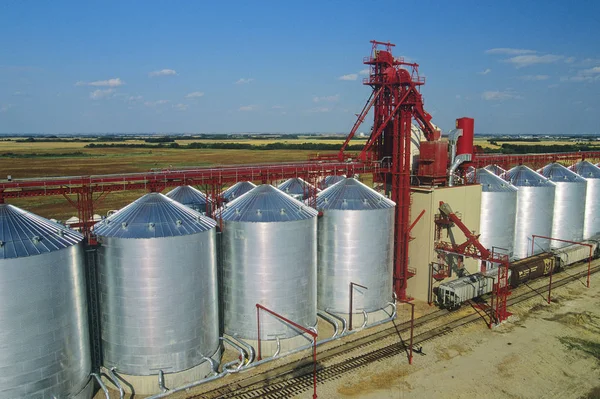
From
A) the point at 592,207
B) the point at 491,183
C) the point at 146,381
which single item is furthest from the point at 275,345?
the point at 592,207

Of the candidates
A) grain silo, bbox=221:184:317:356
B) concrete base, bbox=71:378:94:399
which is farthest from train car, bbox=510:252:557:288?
concrete base, bbox=71:378:94:399

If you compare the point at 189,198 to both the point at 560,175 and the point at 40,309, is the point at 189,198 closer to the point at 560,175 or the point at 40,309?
the point at 40,309

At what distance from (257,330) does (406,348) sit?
9002mm

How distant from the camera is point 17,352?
744 inches

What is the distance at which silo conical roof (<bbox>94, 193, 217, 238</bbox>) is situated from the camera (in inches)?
891

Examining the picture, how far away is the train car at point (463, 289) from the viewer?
33031 millimetres

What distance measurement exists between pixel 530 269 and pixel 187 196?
1105 inches

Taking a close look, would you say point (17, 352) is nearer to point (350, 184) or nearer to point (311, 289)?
point (311, 289)

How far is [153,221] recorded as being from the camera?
23.2 m

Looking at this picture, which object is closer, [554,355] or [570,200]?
[554,355]

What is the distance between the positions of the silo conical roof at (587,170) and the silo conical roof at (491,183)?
1787 cm

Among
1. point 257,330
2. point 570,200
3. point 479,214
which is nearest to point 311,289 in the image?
point 257,330

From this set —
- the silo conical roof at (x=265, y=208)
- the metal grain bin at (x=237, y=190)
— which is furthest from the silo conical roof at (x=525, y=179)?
the silo conical roof at (x=265, y=208)

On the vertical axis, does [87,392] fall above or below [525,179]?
below
